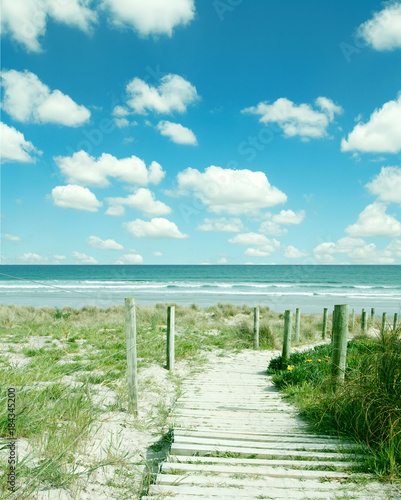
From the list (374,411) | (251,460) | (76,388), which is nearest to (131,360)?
(76,388)

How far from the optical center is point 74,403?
3.85 m

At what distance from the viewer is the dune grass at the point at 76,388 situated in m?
2.86

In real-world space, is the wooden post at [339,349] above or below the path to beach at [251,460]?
above

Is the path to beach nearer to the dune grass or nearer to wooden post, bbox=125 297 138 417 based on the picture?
the dune grass

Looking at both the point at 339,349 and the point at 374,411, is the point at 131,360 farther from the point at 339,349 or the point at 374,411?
the point at 374,411

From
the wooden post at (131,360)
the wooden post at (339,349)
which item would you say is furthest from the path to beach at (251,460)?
the wooden post at (339,349)

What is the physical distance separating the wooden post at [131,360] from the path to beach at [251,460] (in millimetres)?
593

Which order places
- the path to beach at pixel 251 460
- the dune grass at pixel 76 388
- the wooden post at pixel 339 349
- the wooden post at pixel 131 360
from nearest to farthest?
the path to beach at pixel 251 460
the dune grass at pixel 76 388
the wooden post at pixel 339 349
the wooden post at pixel 131 360

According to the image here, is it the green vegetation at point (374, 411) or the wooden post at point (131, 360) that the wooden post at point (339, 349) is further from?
the wooden post at point (131, 360)

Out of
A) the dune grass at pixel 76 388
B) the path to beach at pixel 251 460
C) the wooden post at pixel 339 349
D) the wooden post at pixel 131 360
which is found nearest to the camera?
the path to beach at pixel 251 460

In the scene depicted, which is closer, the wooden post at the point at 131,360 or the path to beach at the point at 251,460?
the path to beach at the point at 251,460

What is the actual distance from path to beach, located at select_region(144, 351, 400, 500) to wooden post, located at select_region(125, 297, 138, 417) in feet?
1.95

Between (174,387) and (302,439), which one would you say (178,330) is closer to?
(174,387)

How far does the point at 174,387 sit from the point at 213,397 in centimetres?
107
